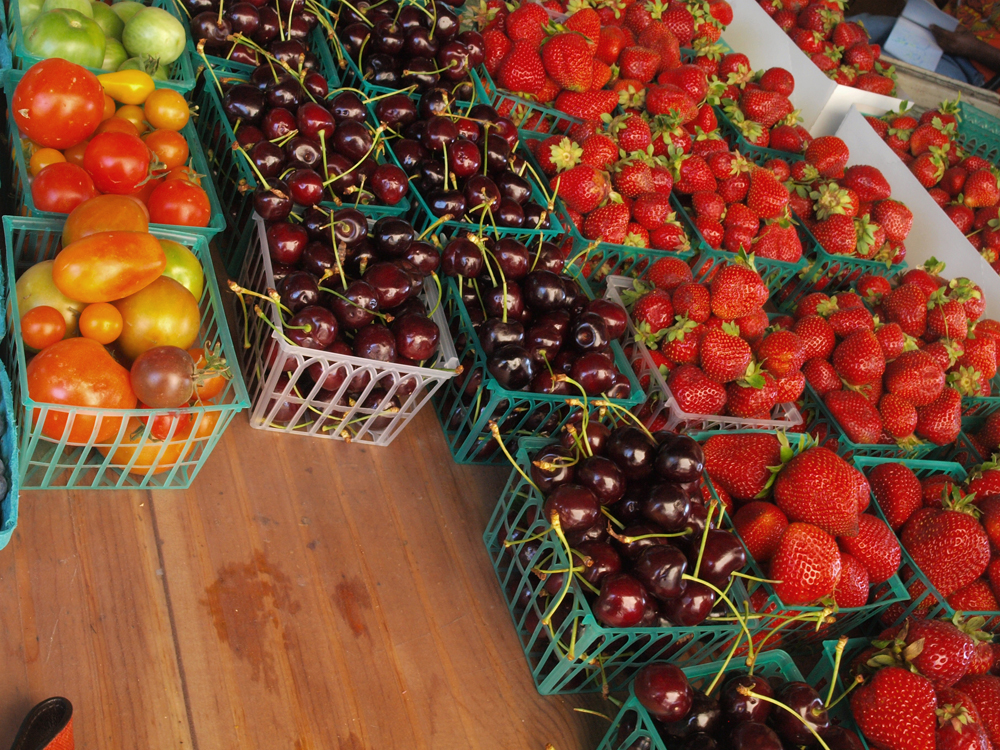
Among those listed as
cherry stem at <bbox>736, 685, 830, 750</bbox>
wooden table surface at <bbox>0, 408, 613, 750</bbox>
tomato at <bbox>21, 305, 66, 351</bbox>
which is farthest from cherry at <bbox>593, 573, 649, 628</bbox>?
tomato at <bbox>21, 305, 66, 351</bbox>

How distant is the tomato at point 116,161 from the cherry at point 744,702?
49.3 inches

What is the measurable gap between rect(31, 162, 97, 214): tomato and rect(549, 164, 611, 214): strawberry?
1.07 m

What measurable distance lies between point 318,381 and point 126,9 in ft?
3.27

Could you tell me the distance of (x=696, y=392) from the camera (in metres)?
1.63

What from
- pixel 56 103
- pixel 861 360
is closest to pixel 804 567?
pixel 861 360

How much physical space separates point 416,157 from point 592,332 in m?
0.60

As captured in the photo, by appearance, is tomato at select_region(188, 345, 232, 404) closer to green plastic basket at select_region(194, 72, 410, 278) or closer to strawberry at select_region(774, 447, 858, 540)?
green plastic basket at select_region(194, 72, 410, 278)

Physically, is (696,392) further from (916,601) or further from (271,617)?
(271,617)

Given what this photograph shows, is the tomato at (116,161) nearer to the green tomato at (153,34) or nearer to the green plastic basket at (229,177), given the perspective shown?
the green plastic basket at (229,177)

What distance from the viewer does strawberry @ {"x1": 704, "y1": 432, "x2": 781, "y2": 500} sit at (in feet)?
5.01

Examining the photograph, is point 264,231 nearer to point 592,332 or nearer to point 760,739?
point 592,332

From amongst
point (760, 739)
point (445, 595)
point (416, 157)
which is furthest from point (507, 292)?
point (760, 739)

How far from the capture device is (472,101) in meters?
1.87

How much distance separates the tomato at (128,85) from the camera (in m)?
1.48
